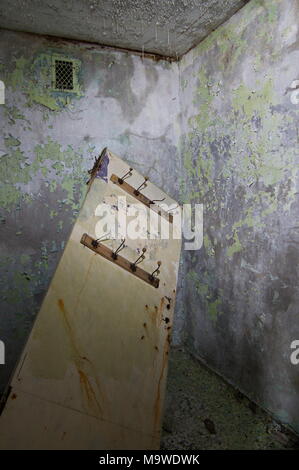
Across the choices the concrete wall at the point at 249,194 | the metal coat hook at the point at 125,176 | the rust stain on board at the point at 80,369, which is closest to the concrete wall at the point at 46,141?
the concrete wall at the point at 249,194

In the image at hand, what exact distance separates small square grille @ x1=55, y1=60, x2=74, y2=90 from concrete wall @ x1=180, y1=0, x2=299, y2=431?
0.94m

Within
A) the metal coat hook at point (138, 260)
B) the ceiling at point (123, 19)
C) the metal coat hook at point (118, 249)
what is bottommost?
the metal coat hook at point (138, 260)

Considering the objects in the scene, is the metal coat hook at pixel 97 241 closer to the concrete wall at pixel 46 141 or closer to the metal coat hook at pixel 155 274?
the metal coat hook at pixel 155 274

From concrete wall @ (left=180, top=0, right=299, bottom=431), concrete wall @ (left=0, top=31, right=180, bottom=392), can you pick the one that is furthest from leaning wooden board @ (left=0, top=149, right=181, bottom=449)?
concrete wall @ (left=0, top=31, right=180, bottom=392)

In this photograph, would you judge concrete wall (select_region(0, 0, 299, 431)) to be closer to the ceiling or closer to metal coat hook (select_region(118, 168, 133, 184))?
the ceiling

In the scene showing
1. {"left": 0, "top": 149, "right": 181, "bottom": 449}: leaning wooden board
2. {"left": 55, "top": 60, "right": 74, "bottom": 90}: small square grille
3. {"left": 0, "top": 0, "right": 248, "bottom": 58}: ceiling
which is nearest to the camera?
{"left": 0, "top": 149, "right": 181, "bottom": 449}: leaning wooden board

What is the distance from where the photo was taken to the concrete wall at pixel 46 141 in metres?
2.57

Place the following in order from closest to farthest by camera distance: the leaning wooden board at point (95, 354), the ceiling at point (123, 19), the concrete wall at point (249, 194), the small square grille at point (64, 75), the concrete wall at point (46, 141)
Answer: the leaning wooden board at point (95, 354) → the concrete wall at point (249, 194) → the ceiling at point (123, 19) → the concrete wall at point (46, 141) → the small square grille at point (64, 75)

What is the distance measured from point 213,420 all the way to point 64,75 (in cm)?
261

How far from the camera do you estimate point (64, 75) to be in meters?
2.69

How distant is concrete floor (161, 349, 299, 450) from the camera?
2.06m

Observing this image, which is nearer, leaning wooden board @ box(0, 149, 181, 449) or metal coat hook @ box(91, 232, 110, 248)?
leaning wooden board @ box(0, 149, 181, 449)

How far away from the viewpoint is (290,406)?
6.74ft

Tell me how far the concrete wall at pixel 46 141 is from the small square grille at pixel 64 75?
0.07 m
